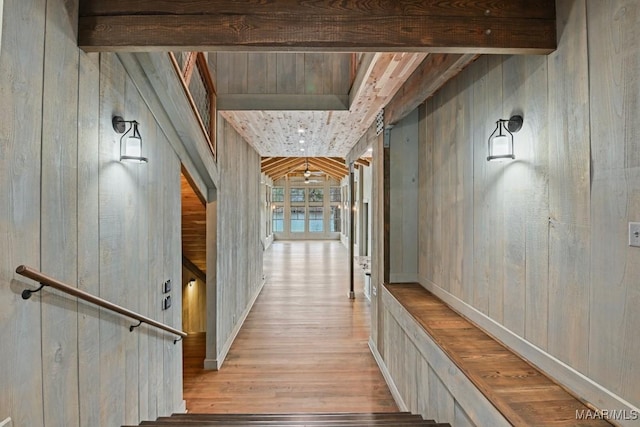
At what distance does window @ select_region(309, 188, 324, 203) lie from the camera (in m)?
19.0

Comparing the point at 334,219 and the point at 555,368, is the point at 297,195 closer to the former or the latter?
the point at 334,219

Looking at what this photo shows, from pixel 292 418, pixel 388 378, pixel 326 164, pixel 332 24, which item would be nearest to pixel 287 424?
pixel 292 418

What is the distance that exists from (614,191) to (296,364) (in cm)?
380

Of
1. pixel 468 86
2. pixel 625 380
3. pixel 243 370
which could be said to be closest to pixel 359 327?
pixel 243 370

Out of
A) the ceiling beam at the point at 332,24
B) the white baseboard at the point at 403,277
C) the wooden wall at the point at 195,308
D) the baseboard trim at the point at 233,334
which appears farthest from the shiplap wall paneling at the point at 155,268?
the wooden wall at the point at 195,308

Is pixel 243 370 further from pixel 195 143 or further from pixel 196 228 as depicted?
pixel 195 143

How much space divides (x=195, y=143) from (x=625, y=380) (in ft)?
10.6

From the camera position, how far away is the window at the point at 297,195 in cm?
1902

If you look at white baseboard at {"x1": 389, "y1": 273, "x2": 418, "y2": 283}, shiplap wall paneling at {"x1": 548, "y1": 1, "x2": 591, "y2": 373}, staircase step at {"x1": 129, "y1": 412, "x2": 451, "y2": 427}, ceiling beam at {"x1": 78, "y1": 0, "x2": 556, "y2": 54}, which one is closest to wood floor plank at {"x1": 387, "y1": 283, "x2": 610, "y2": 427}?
shiplap wall paneling at {"x1": 548, "y1": 1, "x2": 591, "y2": 373}

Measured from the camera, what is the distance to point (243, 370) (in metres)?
4.20

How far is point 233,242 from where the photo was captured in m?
5.12

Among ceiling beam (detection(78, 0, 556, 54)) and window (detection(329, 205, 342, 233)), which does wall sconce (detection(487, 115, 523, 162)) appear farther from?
window (detection(329, 205, 342, 233))

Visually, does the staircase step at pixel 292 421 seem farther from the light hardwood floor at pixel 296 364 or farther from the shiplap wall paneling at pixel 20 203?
the shiplap wall paneling at pixel 20 203

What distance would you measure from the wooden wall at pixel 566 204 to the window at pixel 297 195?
645 inches
